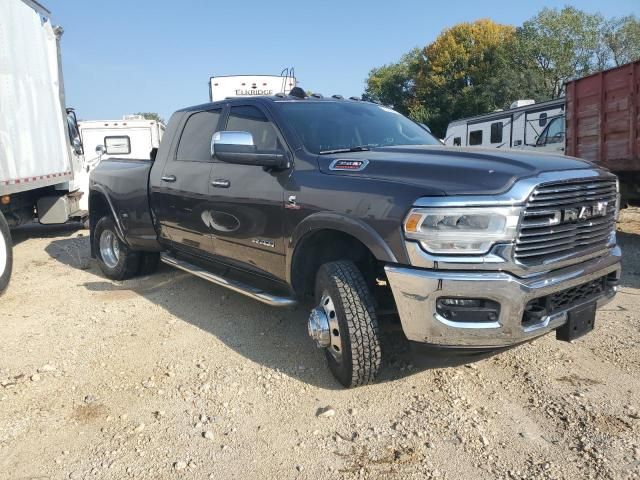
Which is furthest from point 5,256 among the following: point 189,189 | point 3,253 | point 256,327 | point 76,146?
point 76,146

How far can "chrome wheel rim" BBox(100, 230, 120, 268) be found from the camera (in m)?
6.33

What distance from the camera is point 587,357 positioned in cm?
373

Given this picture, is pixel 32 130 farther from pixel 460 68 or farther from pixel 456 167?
pixel 460 68

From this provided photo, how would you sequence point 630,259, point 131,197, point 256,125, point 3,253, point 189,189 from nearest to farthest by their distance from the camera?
1. point 256,125
2. point 189,189
3. point 131,197
4. point 3,253
5. point 630,259

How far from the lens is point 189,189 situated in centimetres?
474

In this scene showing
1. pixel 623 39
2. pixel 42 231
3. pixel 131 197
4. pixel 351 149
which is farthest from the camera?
pixel 623 39

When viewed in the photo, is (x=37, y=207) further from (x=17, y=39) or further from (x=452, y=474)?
(x=452, y=474)

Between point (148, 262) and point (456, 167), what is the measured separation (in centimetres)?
441

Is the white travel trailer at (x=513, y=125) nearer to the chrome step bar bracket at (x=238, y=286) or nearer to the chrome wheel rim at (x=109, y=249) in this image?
the chrome wheel rim at (x=109, y=249)

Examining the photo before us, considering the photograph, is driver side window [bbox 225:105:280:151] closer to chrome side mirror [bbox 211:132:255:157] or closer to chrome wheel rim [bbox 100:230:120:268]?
chrome side mirror [bbox 211:132:255:157]

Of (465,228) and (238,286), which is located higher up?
(465,228)

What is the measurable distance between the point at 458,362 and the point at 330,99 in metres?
2.38

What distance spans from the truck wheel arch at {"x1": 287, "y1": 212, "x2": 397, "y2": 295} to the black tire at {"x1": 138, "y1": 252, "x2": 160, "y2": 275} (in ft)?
9.89

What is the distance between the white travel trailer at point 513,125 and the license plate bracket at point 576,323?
421 inches
